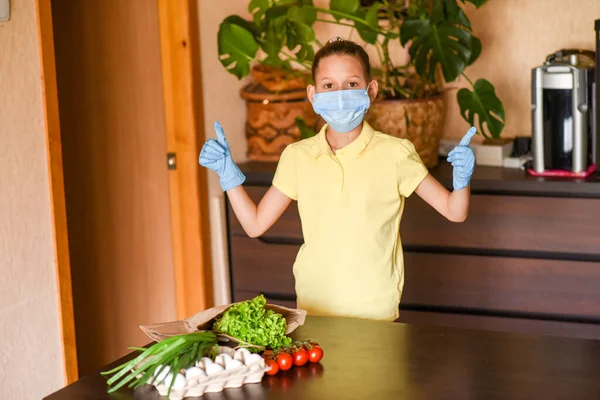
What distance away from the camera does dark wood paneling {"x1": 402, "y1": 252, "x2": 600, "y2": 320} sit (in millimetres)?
3078

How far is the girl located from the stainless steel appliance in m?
1.08

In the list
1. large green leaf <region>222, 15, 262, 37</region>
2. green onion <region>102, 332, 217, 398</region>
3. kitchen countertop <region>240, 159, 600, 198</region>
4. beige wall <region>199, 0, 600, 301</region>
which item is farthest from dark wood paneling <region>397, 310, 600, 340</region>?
green onion <region>102, 332, 217, 398</region>

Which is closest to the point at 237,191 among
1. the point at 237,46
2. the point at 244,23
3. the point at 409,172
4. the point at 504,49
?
the point at 409,172

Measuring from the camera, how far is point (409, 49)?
327 cm

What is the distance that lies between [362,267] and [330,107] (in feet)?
1.27

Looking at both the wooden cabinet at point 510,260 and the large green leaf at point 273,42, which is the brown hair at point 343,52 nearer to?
the wooden cabinet at point 510,260

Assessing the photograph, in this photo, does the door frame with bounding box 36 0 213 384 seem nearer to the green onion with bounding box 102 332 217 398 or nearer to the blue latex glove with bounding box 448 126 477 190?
the blue latex glove with bounding box 448 126 477 190

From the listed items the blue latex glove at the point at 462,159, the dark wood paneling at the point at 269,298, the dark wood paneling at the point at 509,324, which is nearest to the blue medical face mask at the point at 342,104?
the blue latex glove at the point at 462,159

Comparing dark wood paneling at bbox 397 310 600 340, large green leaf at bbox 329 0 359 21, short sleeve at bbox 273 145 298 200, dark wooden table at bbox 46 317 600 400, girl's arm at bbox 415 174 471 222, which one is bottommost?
dark wood paneling at bbox 397 310 600 340

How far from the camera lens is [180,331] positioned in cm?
191

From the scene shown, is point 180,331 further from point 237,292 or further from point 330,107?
point 237,292

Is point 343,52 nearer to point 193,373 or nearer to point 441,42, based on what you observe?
point 193,373

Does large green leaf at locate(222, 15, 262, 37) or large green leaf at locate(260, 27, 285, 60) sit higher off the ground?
large green leaf at locate(222, 15, 262, 37)

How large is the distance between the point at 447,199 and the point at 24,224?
1.26 meters
